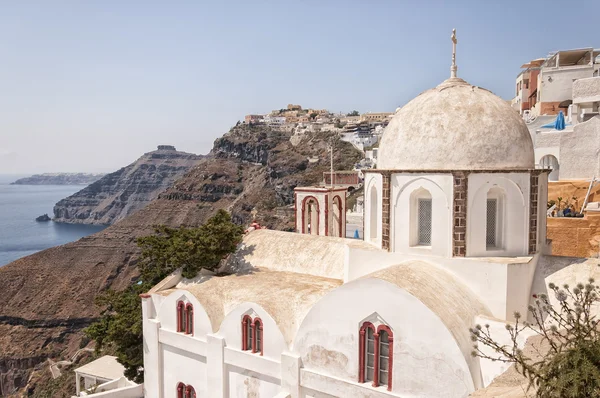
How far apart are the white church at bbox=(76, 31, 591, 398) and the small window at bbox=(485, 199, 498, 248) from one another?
0.03m

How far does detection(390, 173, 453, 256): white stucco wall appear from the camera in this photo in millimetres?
11523

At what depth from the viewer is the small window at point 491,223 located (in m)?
12.0

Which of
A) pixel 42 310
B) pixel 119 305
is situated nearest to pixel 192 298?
pixel 119 305

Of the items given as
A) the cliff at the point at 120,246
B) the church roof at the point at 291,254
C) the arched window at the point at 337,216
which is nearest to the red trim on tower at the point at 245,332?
the church roof at the point at 291,254

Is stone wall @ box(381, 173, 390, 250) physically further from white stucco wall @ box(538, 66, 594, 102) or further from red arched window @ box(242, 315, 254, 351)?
white stucco wall @ box(538, 66, 594, 102)

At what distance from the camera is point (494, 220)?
12078 millimetres

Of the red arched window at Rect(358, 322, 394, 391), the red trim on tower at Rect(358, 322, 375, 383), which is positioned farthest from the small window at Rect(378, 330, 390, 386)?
the red trim on tower at Rect(358, 322, 375, 383)

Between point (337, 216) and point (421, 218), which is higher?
point (421, 218)

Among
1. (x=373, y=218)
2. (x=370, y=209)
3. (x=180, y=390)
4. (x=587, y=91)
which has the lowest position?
(x=180, y=390)

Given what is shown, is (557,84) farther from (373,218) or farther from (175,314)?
(175,314)

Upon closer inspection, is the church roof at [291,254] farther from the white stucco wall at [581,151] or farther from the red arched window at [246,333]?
the white stucco wall at [581,151]

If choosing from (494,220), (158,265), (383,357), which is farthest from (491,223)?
(158,265)

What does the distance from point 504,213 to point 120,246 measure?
88425 millimetres

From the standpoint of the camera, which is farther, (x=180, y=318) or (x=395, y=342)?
(x=180, y=318)
